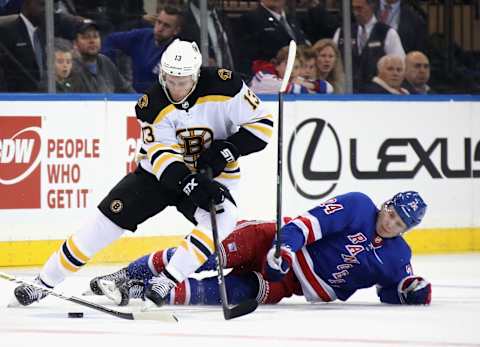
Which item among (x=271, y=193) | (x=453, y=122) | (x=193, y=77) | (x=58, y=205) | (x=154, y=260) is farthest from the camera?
(x=453, y=122)

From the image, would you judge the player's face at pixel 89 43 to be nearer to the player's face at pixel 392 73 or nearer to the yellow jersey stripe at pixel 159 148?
the player's face at pixel 392 73

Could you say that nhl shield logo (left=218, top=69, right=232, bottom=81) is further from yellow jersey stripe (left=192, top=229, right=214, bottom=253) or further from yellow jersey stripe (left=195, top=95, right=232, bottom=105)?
yellow jersey stripe (left=192, top=229, right=214, bottom=253)

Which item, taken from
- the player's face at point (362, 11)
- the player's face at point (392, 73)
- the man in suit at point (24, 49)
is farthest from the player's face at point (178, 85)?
the player's face at point (392, 73)

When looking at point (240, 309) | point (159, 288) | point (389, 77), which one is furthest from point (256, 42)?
point (240, 309)

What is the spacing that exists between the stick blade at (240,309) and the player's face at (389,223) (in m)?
0.77

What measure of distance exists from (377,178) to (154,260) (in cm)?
347

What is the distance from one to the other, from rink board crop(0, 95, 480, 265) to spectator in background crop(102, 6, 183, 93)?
31 cm

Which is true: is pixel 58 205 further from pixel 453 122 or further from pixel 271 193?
pixel 453 122

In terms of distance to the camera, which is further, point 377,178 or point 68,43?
point 377,178

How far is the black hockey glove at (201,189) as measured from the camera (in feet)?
18.1

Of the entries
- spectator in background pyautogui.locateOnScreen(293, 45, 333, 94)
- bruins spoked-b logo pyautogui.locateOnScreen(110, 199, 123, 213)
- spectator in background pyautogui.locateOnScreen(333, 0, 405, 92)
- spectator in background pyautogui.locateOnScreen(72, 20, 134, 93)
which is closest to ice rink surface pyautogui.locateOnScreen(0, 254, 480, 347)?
bruins spoked-b logo pyautogui.locateOnScreen(110, 199, 123, 213)

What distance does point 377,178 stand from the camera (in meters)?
9.22

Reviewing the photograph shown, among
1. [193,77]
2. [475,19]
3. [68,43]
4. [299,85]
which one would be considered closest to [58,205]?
[68,43]

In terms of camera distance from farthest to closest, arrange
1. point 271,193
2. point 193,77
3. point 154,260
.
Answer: point 271,193
point 154,260
point 193,77
